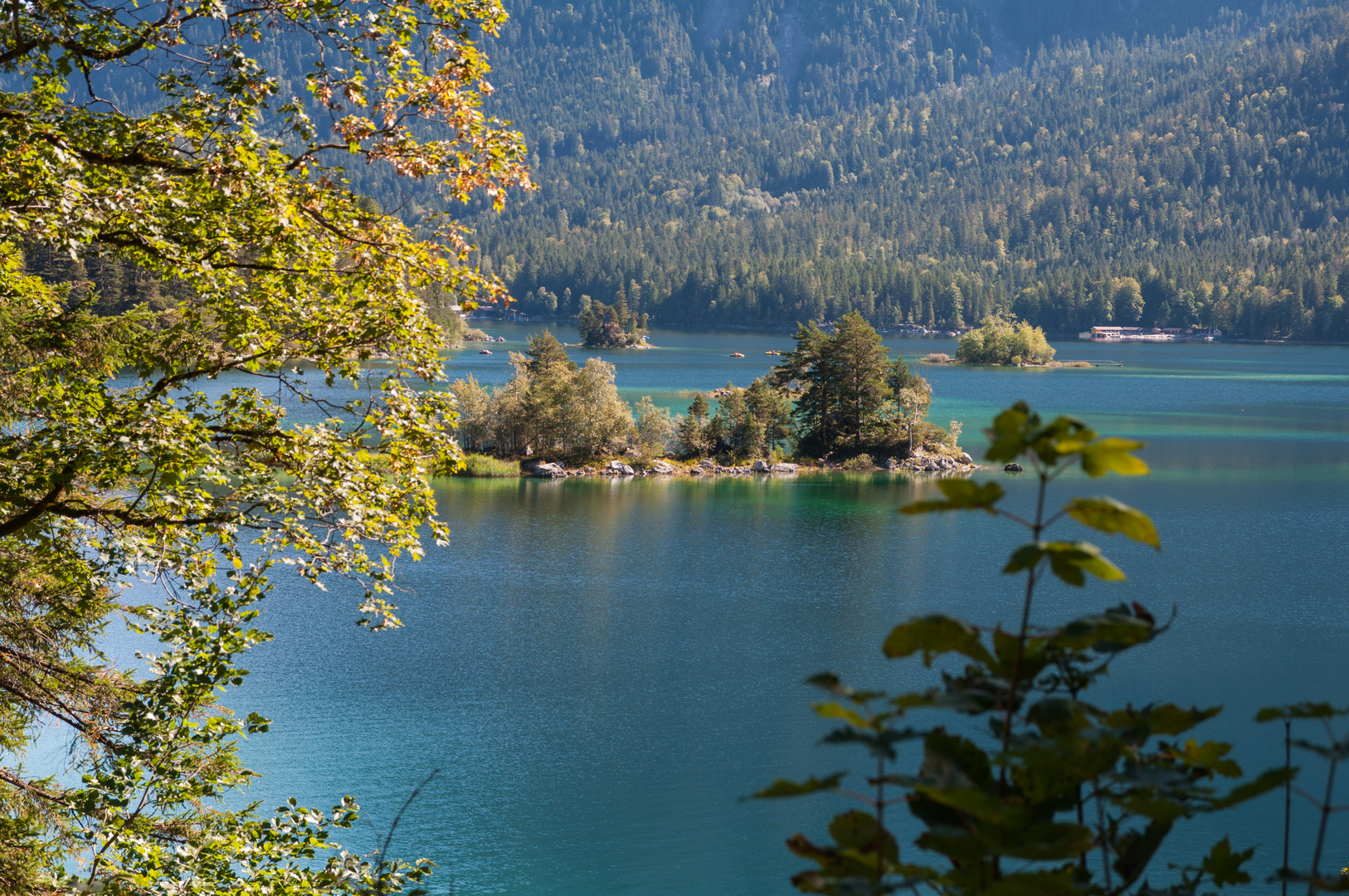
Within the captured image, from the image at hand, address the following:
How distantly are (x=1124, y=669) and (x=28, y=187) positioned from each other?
82.2ft

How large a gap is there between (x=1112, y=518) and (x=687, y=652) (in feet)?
85.4

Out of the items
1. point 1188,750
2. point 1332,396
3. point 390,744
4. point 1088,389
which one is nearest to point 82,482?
point 1188,750

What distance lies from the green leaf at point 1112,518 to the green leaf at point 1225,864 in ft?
2.44

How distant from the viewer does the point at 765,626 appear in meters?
29.6

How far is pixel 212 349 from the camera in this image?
8.09m

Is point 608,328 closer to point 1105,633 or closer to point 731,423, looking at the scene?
point 731,423

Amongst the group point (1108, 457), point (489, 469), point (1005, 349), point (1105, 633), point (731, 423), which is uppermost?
point (1108, 457)

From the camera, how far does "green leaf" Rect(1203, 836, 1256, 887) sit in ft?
6.82

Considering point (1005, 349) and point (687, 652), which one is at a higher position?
point (1005, 349)

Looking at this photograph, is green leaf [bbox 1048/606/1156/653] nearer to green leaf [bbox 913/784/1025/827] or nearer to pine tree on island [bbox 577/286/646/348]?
green leaf [bbox 913/784/1025/827]

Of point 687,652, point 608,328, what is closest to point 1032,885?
point 687,652

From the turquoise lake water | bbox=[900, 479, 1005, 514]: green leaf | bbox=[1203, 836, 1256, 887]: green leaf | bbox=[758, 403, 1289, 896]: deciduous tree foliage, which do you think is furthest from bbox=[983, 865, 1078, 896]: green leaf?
the turquoise lake water

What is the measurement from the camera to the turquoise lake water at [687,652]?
18.6 m

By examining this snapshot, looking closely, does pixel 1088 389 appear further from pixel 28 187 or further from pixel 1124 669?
pixel 28 187
